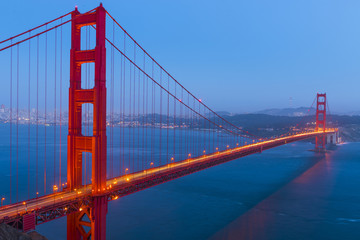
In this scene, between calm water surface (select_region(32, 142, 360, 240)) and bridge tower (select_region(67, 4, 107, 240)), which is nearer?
bridge tower (select_region(67, 4, 107, 240))

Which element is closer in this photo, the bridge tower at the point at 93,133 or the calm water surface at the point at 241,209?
the bridge tower at the point at 93,133

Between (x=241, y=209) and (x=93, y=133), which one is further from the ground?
(x=93, y=133)

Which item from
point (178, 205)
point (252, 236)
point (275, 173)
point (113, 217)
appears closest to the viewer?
point (252, 236)

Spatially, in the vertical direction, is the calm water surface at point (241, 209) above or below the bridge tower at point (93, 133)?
below

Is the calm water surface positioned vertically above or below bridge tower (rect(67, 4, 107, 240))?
below

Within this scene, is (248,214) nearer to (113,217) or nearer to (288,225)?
(288,225)

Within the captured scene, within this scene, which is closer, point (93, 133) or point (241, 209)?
point (93, 133)

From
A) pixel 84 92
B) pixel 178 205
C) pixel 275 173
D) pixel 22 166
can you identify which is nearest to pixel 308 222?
pixel 178 205

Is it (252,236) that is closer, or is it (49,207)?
(49,207)
